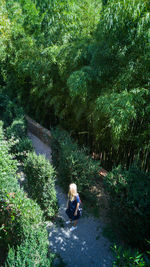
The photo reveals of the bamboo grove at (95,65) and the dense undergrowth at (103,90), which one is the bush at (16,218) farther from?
the bamboo grove at (95,65)

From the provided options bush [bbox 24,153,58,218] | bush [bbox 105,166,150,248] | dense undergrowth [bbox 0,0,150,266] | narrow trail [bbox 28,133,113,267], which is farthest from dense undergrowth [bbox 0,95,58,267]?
bush [bbox 105,166,150,248]

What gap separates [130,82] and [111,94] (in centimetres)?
48

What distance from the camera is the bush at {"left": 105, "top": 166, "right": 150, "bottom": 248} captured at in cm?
315

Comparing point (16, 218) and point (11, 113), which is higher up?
point (11, 113)

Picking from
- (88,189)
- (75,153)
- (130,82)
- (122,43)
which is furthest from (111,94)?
(88,189)

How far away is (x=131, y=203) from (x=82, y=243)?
1.32 meters

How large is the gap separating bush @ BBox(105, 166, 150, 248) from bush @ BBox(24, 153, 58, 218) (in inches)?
46.6

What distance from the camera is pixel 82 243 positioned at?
3705 mm

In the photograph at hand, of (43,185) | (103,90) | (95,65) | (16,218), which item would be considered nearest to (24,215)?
(16,218)

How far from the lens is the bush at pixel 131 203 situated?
10.3ft

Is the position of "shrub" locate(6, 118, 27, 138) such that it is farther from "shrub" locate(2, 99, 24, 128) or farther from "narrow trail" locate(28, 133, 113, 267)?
"narrow trail" locate(28, 133, 113, 267)

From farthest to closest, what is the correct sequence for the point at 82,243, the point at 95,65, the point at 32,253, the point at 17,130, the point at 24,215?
1. the point at 17,130
2. the point at 95,65
3. the point at 82,243
4. the point at 24,215
5. the point at 32,253

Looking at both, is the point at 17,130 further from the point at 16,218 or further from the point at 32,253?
the point at 32,253

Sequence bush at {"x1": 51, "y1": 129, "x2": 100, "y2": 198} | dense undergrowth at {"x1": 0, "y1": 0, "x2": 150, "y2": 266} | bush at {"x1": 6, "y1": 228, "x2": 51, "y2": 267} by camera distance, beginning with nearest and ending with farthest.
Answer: bush at {"x1": 6, "y1": 228, "x2": 51, "y2": 267}
dense undergrowth at {"x1": 0, "y1": 0, "x2": 150, "y2": 266}
bush at {"x1": 51, "y1": 129, "x2": 100, "y2": 198}
